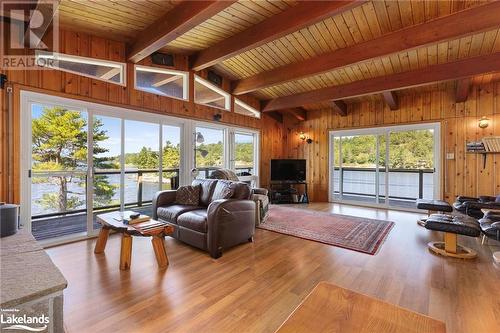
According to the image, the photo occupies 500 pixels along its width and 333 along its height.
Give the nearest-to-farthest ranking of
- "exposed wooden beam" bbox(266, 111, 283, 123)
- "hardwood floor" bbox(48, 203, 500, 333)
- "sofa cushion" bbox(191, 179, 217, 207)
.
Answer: "hardwood floor" bbox(48, 203, 500, 333) → "sofa cushion" bbox(191, 179, 217, 207) → "exposed wooden beam" bbox(266, 111, 283, 123)

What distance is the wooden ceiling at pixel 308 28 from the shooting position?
2.81 m

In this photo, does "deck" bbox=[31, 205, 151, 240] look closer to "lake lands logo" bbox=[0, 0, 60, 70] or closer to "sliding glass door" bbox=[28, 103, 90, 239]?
"sliding glass door" bbox=[28, 103, 90, 239]

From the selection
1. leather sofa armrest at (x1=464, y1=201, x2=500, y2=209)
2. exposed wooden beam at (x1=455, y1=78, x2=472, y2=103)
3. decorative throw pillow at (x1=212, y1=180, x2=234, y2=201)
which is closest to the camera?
decorative throw pillow at (x1=212, y1=180, x2=234, y2=201)

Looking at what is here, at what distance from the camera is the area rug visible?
3.40m

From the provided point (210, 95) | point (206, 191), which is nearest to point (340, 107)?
point (210, 95)

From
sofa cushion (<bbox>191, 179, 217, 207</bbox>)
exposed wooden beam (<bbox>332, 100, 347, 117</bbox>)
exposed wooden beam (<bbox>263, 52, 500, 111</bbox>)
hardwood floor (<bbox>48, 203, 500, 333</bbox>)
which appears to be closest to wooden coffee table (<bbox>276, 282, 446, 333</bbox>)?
hardwood floor (<bbox>48, 203, 500, 333</bbox>)

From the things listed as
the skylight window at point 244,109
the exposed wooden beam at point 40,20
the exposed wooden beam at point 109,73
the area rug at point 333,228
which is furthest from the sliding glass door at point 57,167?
the skylight window at point 244,109

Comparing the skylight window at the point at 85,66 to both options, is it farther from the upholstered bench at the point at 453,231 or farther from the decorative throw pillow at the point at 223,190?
the upholstered bench at the point at 453,231

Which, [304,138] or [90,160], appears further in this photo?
[304,138]

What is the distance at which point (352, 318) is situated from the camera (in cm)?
106

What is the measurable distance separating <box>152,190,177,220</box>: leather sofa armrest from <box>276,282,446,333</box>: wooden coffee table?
9.94 feet

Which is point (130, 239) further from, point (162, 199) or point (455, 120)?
point (455, 120)

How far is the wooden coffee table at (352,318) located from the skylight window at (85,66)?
4.00 m

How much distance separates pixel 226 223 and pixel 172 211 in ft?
3.13
